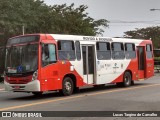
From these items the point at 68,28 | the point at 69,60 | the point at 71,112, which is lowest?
the point at 71,112

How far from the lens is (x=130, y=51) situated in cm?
2361

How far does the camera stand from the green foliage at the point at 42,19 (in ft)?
119

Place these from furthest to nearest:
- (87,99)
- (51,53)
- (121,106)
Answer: (51,53) → (87,99) → (121,106)

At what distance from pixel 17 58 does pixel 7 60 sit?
0.77m

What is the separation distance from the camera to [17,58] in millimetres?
17547

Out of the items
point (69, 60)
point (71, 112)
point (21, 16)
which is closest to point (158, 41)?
point (21, 16)

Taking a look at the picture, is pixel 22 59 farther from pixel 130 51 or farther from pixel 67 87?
pixel 130 51

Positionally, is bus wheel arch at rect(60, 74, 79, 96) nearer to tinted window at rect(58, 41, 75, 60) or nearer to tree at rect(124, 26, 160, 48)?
tinted window at rect(58, 41, 75, 60)

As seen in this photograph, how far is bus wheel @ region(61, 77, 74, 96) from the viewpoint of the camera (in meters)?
18.2

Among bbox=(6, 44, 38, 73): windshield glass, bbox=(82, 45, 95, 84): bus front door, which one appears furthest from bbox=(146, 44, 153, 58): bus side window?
bbox=(6, 44, 38, 73): windshield glass

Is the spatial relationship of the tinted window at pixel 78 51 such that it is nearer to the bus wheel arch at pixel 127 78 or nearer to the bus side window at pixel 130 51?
the bus wheel arch at pixel 127 78

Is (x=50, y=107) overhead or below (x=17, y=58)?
below

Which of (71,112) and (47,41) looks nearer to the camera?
(71,112)

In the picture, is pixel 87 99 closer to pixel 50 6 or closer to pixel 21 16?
pixel 21 16
